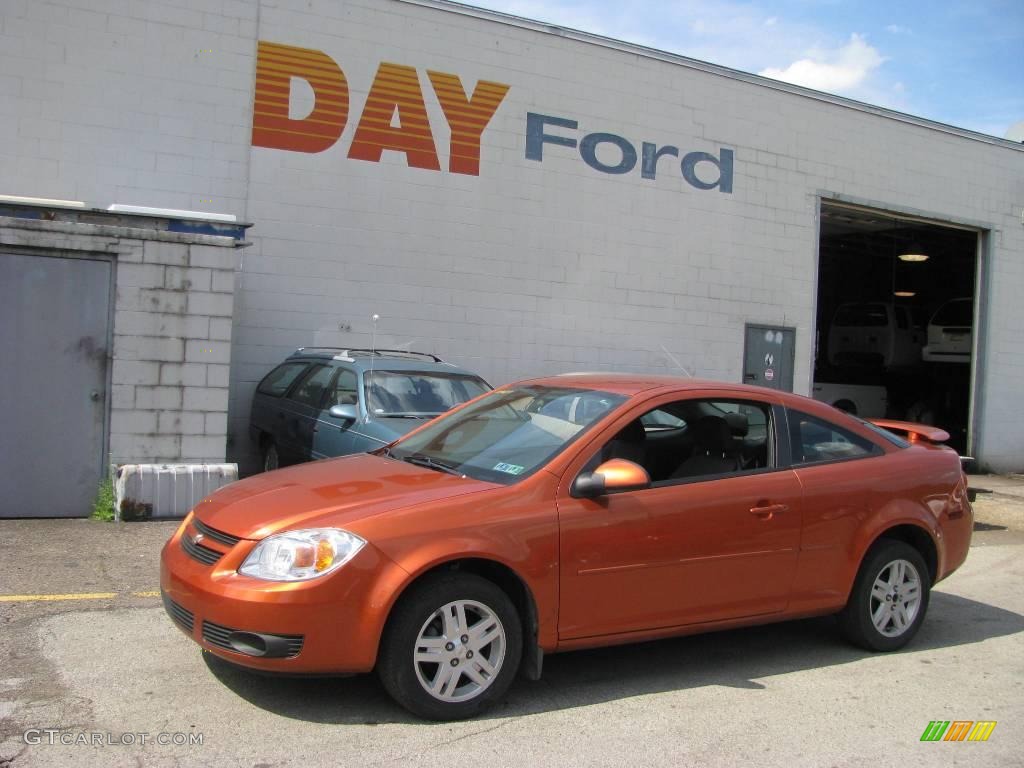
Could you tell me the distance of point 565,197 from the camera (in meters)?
12.8

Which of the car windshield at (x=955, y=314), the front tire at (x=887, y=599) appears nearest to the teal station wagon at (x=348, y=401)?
the front tire at (x=887, y=599)

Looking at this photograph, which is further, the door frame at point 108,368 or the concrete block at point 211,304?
the concrete block at point 211,304

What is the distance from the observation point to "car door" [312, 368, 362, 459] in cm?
811

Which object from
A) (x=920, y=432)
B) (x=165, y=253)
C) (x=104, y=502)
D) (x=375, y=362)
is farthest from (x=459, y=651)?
(x=920, y=432)

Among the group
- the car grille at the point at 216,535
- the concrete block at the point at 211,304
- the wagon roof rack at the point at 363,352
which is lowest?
the car grille at the point at 216,535

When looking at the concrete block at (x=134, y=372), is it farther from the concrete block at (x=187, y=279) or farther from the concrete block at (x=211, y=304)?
the concrete block at (x=187, y=279)

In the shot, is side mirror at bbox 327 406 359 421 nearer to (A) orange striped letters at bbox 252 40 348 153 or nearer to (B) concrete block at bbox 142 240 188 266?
(B) concrete block at bbox 142 240 188 266

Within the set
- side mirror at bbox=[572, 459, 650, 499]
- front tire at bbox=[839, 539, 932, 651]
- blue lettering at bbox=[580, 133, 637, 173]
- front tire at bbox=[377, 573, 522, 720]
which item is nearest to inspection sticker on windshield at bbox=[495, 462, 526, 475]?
side mirror at bbox=[572, 459, 650, 499]

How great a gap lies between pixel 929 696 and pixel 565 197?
29.8 ft

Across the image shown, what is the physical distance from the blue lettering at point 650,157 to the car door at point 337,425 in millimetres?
6296

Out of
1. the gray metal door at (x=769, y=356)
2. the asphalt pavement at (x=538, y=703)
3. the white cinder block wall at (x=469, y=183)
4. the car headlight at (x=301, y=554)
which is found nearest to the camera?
the asphalt pavement at (x=538, y=703)

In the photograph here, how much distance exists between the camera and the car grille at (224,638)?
151 inches

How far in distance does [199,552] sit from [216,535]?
123 mm

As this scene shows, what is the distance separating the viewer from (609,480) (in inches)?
173
